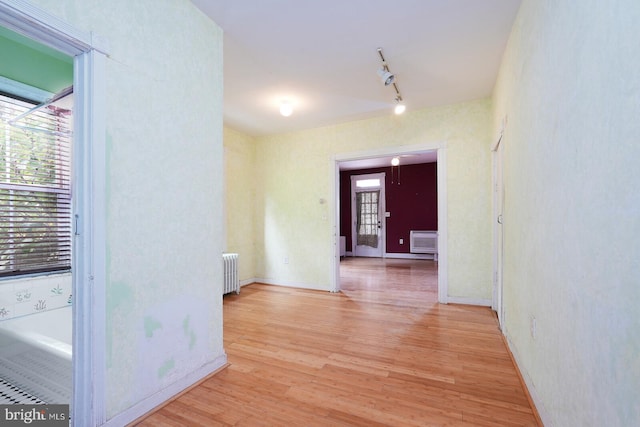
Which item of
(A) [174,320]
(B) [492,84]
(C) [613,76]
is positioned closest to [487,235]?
(B) [492,84]

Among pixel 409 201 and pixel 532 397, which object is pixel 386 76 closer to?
pixel 532 397

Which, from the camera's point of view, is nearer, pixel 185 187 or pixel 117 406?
pixel 117 406

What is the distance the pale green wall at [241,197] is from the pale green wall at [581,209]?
400 centimetres

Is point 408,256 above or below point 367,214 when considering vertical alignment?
below

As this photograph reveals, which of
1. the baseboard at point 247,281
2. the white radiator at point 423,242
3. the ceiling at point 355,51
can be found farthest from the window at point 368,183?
the baseboard at point 247,281

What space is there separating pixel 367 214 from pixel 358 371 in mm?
7007

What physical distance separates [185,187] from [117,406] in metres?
1.30

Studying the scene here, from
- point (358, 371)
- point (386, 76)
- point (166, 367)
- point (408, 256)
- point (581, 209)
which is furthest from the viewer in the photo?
point (408, 256)

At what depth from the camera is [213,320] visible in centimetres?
217

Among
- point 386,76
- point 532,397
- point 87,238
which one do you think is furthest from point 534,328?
point 87,238

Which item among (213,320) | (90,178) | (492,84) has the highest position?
(492,84)

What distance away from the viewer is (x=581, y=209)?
1.11 m

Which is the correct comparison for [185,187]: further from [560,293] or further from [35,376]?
Answer: [560,293]

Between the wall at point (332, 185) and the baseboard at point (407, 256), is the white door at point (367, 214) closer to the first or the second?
the baseboard at point (407, 256)
